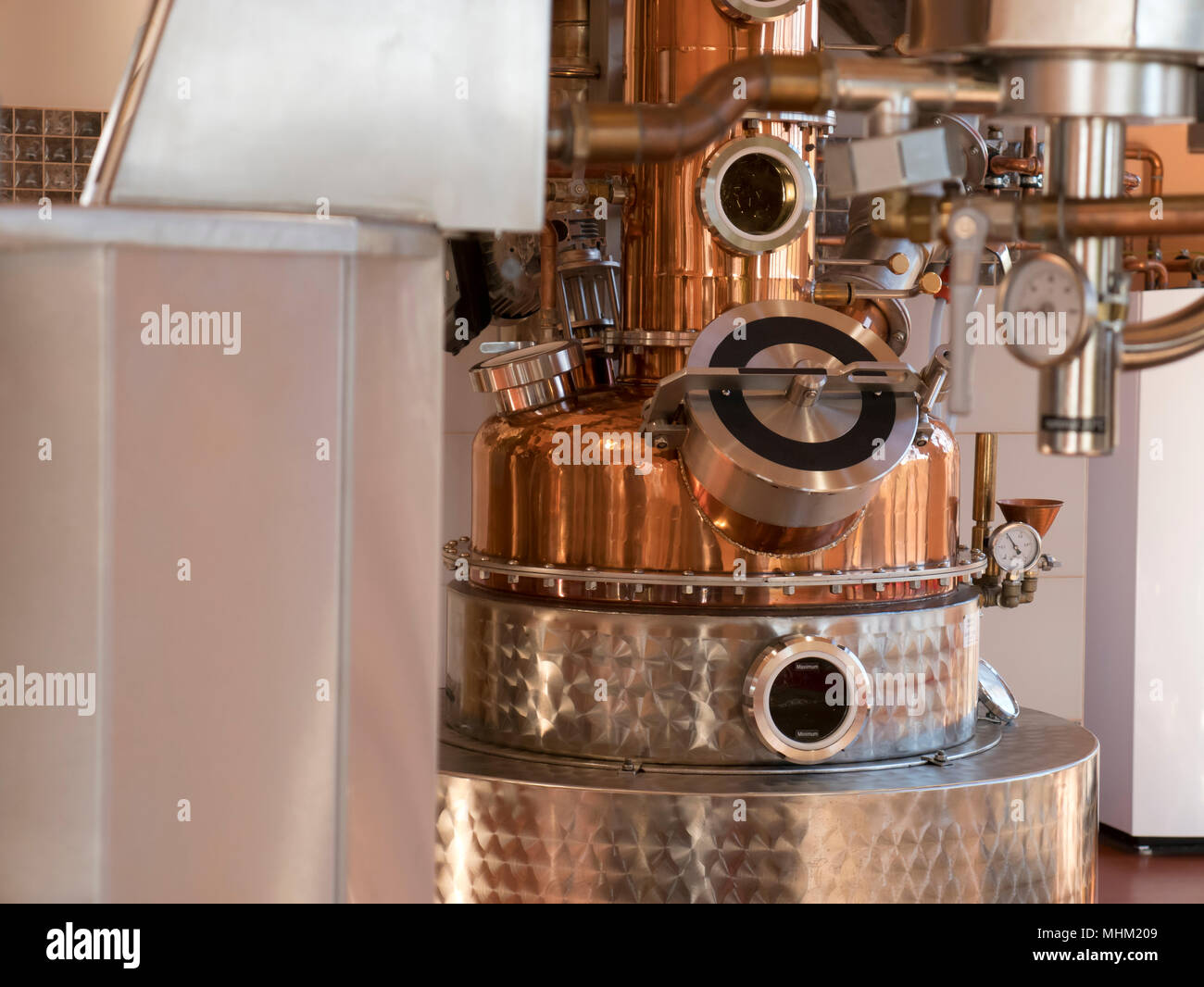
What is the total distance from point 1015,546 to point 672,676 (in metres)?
0.74

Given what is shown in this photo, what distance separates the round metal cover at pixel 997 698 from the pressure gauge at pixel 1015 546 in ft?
0.56

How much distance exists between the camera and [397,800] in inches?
33.9

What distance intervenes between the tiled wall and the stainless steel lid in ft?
3.80

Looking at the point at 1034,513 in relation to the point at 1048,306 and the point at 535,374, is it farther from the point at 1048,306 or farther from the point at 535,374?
the point at 1048,306

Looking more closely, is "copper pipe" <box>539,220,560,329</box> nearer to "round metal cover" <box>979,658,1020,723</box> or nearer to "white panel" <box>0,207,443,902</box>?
"round metal cover" <box>979,658,1020,723</box>

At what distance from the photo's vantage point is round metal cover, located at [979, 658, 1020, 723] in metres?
2.28

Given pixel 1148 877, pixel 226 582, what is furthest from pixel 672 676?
pixel 1148 877

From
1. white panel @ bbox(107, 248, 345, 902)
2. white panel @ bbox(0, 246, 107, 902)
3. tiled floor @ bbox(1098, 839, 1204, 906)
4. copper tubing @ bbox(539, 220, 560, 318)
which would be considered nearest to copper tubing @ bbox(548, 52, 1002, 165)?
white panel @ bbox(107, 248, 345, 902)

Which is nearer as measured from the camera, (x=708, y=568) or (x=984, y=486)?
(x=708, y=568)

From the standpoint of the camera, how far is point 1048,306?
80cm

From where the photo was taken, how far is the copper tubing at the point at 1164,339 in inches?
33.6

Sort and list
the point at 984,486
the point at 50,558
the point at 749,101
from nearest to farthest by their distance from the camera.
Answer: the point at 50,558, the point at 749,101, the point at 984,486

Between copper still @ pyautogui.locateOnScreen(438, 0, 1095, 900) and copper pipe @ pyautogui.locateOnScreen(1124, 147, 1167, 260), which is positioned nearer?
copper still @ pyautogui.locateOnScreen(438, 0, 1095, 900)
